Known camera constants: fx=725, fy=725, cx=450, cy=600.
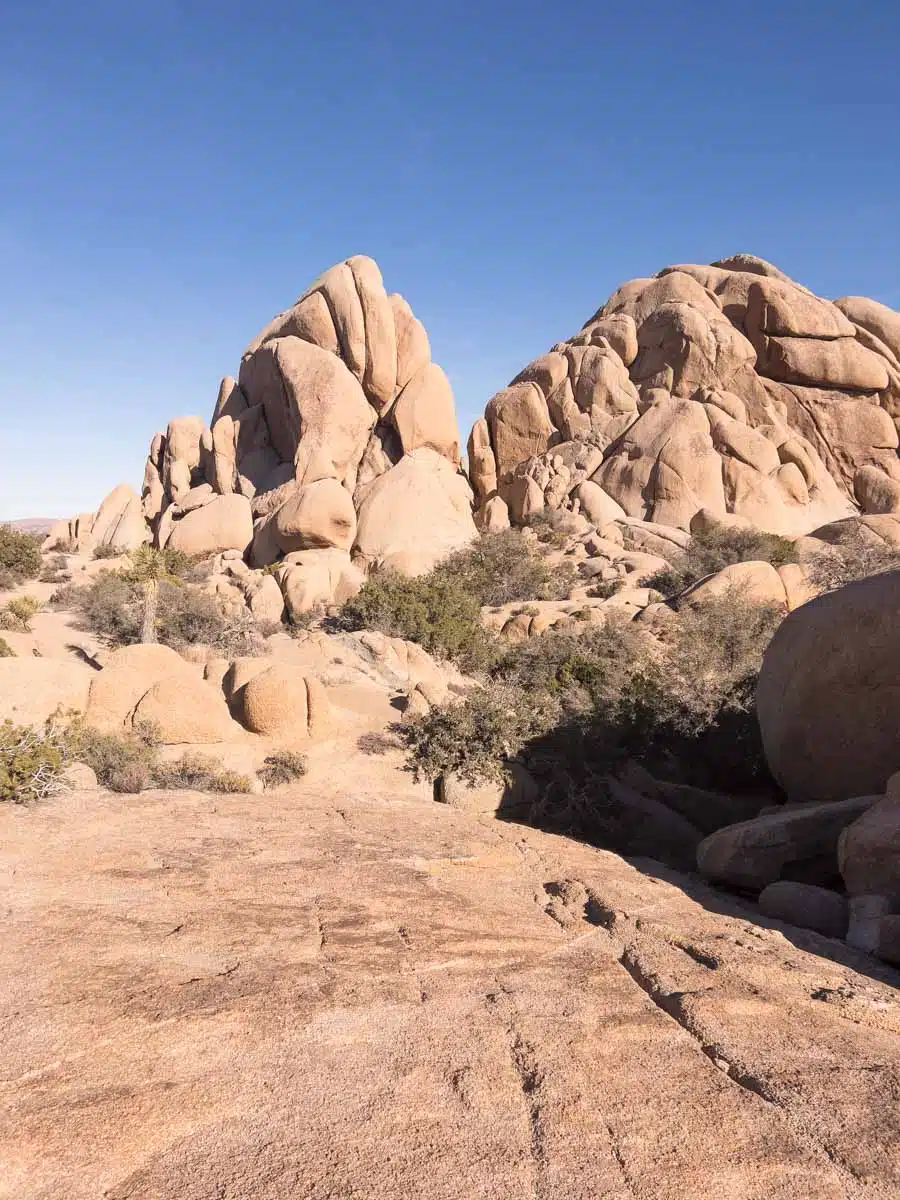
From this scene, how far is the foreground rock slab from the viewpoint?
8.19 feet

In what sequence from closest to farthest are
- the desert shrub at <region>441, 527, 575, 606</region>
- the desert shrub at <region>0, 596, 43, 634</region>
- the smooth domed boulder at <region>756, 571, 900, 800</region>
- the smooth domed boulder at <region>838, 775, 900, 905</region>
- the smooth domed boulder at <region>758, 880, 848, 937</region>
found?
the smooth domed boulder at <region>838, 775, 900, 905</region> < the smooth domed boulder at <region>758, 880, 848, 937</region> < the smooth domed boulder at <region>756, 571, 900, 800</region> < the desert shrub at <region>0, 596, 43, 634</region> < the desert shrub at <region>441, 527, 575, 606</region>

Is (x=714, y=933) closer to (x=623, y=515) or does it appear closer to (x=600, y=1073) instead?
(x=600, y=1073)

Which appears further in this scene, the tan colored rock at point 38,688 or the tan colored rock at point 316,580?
the tan colored rock at point 316,580

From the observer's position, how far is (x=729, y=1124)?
2768 millimetres

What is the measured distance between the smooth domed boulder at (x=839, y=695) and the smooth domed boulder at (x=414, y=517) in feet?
57.0

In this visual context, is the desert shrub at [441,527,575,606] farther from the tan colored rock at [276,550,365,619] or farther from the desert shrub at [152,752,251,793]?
the desert shrub at [152,752,251,793]

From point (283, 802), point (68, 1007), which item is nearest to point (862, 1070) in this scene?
point (68, 1007)

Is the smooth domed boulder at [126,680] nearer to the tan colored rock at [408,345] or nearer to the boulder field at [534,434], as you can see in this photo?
the boulder field at [534,434]

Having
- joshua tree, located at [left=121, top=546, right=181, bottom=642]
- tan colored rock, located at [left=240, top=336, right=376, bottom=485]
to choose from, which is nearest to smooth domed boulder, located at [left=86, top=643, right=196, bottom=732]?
joshua tree, located at [left=121, top=546, right=181, bottom=642]

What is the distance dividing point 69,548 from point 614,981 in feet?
112

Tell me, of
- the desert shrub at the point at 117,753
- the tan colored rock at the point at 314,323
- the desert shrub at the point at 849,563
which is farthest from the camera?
the tan colored rock at the point at 314,323

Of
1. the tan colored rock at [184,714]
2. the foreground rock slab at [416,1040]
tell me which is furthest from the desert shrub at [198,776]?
the foreground rock slab at [416,1040]

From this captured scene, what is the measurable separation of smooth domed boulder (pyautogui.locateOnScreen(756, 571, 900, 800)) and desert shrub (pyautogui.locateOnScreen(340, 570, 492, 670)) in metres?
8.46

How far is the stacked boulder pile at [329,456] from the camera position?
2673cm
